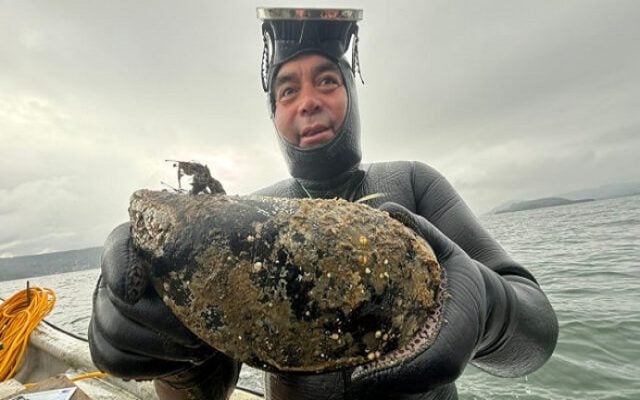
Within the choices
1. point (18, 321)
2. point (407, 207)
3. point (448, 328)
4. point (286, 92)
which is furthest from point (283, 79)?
point (18, 321)

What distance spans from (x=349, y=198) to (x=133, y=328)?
172 centimetres

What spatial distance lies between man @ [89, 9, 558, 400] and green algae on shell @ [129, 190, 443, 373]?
0.14m

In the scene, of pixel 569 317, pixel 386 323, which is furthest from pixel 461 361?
pixel 569 317

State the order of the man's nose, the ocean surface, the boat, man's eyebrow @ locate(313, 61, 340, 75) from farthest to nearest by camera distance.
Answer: the ocean surface < the boat < man's eyebrow @ locate(313, 61, 340, 75) < the man's nose

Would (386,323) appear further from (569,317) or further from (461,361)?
(569,317)

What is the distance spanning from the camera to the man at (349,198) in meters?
1.42

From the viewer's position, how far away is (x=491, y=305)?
1.69 m

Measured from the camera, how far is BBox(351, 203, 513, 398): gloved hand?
4.34ft

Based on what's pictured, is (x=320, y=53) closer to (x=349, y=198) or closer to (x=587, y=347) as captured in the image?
(x=349, y=198)

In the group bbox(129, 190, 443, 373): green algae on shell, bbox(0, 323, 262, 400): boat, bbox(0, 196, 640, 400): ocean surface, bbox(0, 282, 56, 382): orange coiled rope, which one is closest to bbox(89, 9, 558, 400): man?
bbox(129, 190, 443, 373): green algae on shell

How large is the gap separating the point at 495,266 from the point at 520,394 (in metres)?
5.56

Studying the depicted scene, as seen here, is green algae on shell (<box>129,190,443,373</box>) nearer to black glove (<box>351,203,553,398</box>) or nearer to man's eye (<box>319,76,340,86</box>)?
black glove (<box>351,203,553,398</box>)

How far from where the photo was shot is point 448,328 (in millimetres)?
1364

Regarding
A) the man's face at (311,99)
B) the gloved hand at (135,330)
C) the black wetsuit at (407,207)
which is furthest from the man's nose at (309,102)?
the gloved hand at (135,330)
